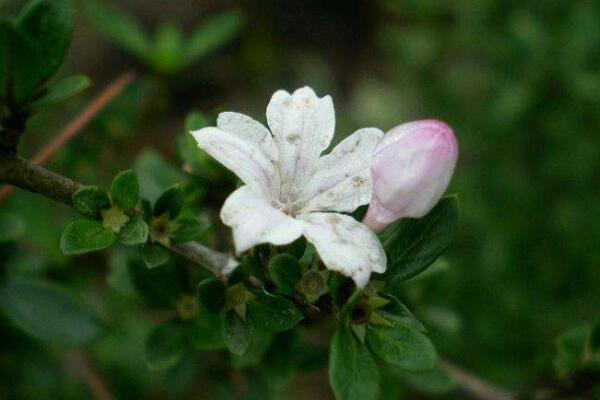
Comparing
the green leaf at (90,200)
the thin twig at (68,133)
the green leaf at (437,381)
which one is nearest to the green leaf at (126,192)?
the green leaf at (90,200)

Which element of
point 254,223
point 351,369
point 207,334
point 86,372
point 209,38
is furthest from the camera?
point 209,38

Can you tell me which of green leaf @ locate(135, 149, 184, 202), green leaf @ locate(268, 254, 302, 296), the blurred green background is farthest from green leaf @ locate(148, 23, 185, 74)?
green leaf @ locate(268, 254, 302, 296)

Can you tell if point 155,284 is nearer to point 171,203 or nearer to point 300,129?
point 171,203

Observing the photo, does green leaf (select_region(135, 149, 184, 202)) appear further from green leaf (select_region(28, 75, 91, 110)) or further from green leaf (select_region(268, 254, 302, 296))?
green leaf (select_region(268, 254, 302, 296))

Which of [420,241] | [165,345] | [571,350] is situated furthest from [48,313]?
[571,350]

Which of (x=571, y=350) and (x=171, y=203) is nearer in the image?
(x=171, y=203)

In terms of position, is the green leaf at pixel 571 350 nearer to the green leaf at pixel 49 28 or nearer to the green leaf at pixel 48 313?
the green leaf at pixel 48 313
